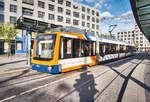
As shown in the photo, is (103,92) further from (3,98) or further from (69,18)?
(69,18)

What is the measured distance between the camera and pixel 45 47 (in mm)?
6543

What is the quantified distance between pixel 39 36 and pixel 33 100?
4.59 meters

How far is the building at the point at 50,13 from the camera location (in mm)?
26625

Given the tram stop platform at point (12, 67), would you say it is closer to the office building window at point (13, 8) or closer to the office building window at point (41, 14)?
the office building window at point (13, 8)

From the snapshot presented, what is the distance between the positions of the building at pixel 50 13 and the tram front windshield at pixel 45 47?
61.7ft

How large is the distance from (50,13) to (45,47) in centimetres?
3049

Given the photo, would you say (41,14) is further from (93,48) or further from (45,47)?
(45,47)

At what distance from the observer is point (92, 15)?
47594 millimetres

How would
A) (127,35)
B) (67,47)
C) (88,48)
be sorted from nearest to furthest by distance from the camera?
(67,47) < (88,48) < (127,35)

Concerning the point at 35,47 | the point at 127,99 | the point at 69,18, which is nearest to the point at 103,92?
the point at 127,99

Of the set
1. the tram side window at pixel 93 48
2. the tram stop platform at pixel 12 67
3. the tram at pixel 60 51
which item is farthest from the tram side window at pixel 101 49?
the tram stop platform at pixel 12 67

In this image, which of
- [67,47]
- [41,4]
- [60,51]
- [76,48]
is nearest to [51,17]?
[41,4]

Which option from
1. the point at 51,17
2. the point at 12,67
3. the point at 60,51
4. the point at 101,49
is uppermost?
the point at 51,17

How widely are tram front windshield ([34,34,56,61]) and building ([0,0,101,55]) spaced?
61.7 ft
